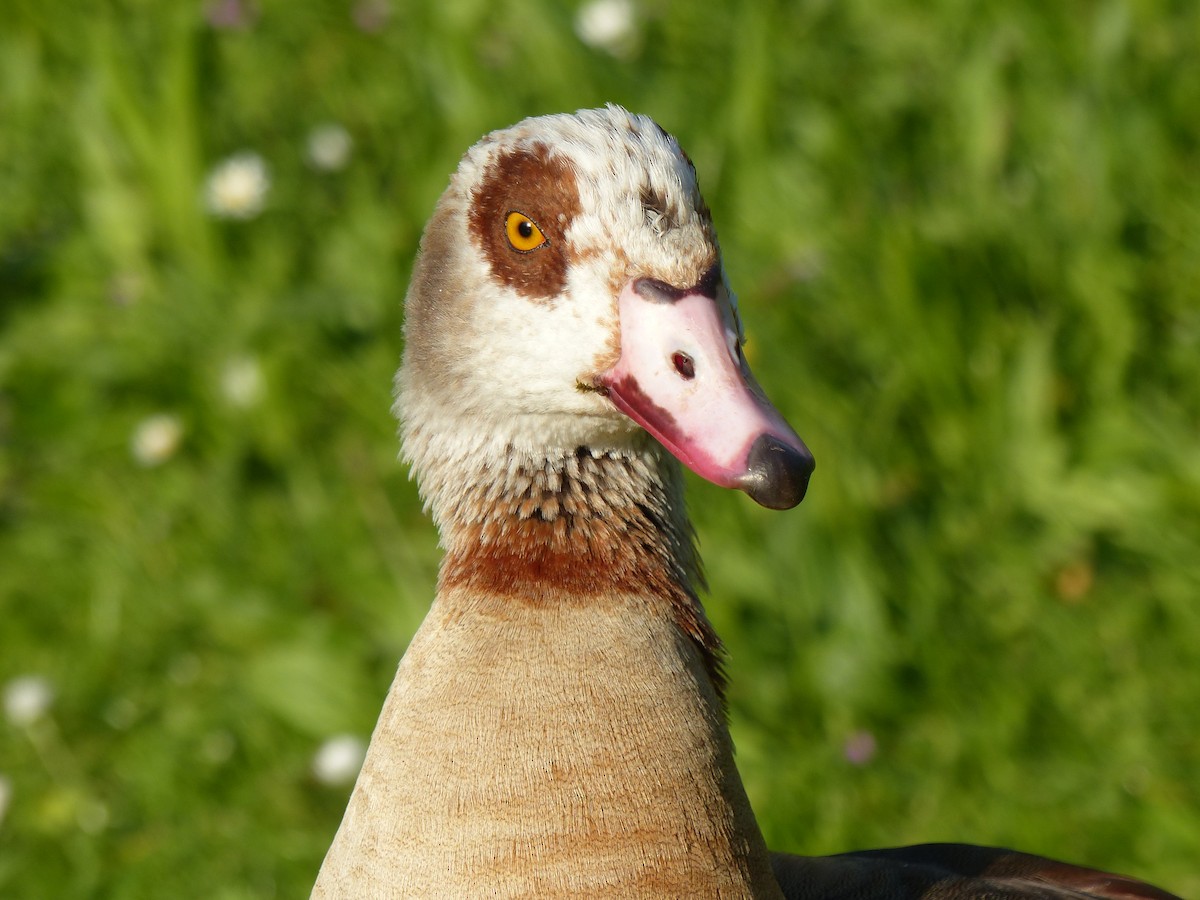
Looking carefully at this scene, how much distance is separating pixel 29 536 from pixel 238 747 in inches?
30.5

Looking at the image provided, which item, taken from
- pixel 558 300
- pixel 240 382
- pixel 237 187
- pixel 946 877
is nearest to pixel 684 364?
pixel 558 300

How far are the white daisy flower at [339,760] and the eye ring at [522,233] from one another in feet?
4.35

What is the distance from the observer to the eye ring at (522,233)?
1468 millimetres

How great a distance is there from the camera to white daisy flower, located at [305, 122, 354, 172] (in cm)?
344

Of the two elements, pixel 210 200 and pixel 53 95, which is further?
pixel 53 95

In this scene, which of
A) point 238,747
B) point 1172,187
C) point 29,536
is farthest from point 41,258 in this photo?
point 1172,187

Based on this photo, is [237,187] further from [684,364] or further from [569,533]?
[684,364]

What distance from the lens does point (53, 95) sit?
145 inches

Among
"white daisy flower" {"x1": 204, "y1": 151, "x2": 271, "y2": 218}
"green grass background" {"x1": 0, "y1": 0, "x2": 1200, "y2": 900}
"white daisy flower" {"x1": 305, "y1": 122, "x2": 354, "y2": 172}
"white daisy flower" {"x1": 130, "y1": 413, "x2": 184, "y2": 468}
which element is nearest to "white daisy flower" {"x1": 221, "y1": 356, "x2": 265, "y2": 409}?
"green grass background" {"x1": 0, "y1": 0, "x2": 1200, "y2": 900}

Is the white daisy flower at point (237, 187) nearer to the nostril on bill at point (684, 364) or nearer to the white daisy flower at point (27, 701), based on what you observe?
the white daisy flower at point (27, 701)

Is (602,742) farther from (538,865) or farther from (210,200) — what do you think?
(210,200)

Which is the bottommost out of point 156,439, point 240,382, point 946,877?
point 946,877

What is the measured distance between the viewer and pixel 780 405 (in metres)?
2.76

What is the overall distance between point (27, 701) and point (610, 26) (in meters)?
1.92
